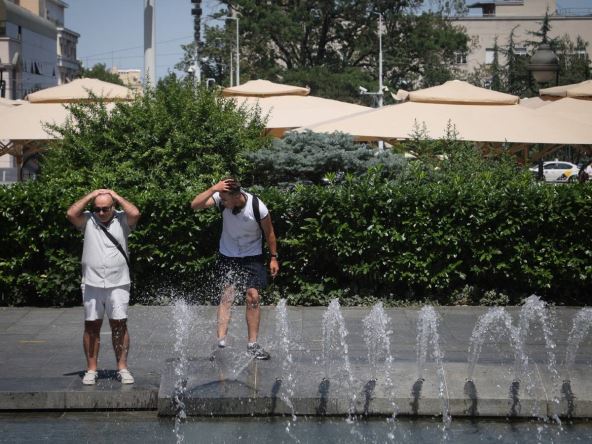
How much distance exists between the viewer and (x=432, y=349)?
9.45 metres

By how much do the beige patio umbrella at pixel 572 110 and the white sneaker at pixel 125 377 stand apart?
11.0 metres

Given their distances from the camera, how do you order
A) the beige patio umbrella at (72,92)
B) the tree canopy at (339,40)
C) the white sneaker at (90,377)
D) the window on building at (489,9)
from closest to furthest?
the white sneaker at (90,377)
the beige patio umbrella at (72,92)
the tree canopy at (339,40)
the window on building at (489,9)

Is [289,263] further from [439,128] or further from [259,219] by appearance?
[439,128]

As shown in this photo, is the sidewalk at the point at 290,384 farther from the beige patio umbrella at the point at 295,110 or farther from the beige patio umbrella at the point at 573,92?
the beige patio umbrella at the point at 573,92

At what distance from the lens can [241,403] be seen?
293 inches

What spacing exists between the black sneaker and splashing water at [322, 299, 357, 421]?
502mm

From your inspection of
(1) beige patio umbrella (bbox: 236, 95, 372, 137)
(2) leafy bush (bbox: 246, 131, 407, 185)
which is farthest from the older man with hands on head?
(1) beige patio umbrella (bbox: 236, 95, 372, 137)

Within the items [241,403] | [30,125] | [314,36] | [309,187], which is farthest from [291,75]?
[241,403]

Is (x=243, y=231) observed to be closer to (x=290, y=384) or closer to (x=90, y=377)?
(x=290, y=384)

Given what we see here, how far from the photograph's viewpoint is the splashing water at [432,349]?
7.50m

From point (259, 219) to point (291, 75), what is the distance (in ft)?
168

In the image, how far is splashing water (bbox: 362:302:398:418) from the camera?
7.96m

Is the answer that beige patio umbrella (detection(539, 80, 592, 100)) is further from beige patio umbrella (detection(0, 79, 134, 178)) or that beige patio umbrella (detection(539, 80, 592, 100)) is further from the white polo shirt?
the white polo shirt

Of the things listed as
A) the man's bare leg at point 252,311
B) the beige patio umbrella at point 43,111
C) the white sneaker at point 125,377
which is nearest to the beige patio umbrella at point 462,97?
the beige patio umbrella at point 43,111
